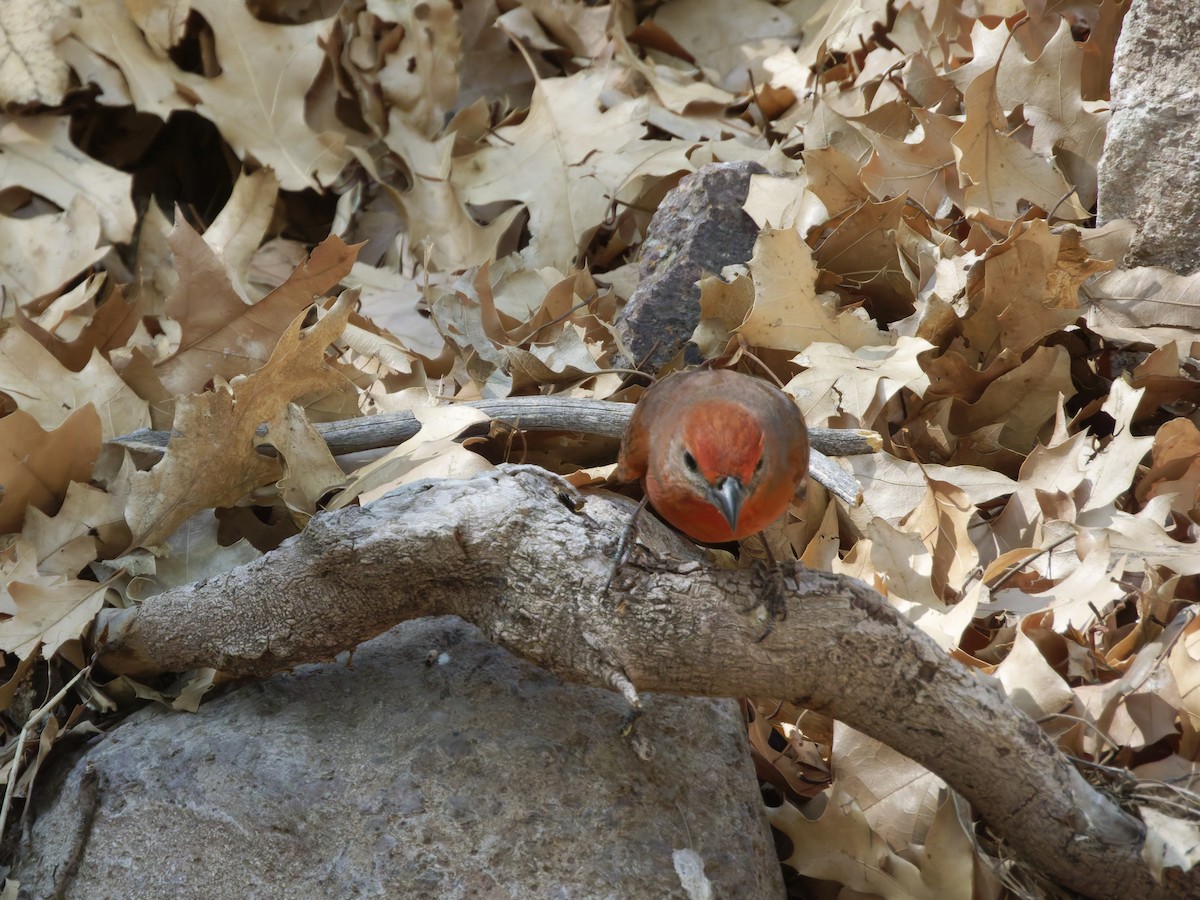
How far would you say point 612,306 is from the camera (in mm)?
4004

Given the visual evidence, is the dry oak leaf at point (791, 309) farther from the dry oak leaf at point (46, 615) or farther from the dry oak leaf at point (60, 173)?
the dry oak leaf at point (60, 173)

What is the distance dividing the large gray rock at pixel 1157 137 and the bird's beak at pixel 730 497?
1.96m

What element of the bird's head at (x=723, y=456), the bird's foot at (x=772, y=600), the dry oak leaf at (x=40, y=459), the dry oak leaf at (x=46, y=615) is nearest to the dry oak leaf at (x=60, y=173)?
the dry oak leaf at (x=40, y=459)

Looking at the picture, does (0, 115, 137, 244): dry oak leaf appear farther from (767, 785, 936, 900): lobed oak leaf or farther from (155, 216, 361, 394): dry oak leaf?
(767, 785, 936, 900): lobed oak leaf

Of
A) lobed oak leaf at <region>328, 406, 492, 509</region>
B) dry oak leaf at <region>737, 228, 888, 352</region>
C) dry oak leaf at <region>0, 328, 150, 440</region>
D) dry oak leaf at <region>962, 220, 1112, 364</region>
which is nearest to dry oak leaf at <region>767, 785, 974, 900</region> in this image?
lobed oak leaf at <region>328, 406, 492, 509</region>

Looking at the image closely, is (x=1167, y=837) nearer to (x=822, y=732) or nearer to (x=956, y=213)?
(x=822, y=732)

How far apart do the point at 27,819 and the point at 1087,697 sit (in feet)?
7.67

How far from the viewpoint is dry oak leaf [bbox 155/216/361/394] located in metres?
3.31

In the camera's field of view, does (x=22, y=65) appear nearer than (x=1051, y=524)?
No

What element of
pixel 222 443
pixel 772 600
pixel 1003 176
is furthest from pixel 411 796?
pixel 1003 176

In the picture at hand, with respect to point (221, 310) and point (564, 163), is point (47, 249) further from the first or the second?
point (564, 163)

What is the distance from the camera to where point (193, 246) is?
3.31 metres

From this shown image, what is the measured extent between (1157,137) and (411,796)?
2765 mm

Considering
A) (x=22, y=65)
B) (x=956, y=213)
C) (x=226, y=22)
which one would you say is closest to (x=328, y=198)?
(x=226, y=22)
